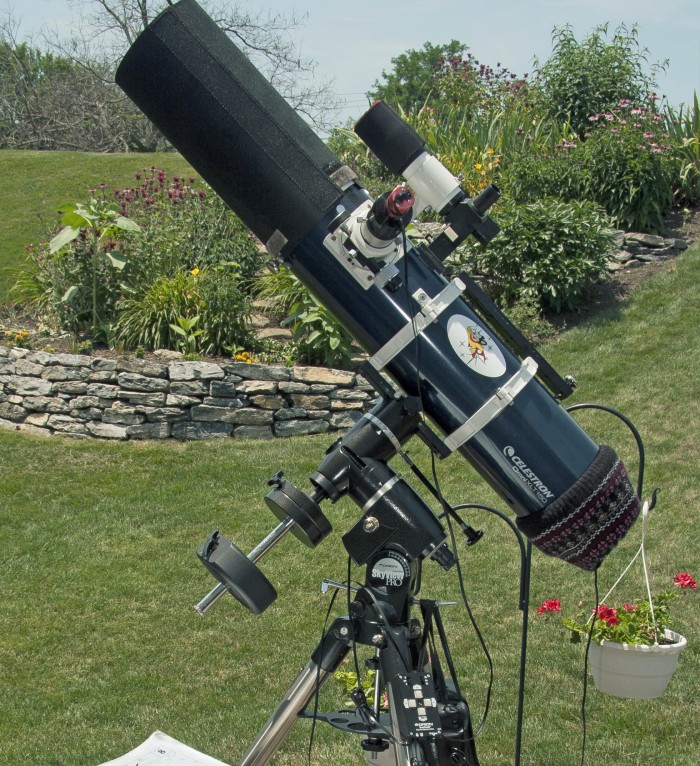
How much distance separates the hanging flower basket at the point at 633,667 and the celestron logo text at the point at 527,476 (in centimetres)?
129

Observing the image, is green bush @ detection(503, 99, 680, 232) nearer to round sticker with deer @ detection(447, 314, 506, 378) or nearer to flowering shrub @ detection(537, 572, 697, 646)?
flowering shrub @ detection(537, 572, 697, 646)

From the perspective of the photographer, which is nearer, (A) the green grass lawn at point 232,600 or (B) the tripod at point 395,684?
(B) the tripod at point 395,684

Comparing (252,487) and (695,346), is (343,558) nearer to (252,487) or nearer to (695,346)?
(252,487)

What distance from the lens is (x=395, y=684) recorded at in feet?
7.06

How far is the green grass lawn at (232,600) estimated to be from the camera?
3725mm

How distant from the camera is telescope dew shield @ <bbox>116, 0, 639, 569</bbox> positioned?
85.2 inches

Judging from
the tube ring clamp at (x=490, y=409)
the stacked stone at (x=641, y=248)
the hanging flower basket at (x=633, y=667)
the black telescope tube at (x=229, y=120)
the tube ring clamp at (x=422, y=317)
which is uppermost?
the black telescope tube at (x=229, y=120)

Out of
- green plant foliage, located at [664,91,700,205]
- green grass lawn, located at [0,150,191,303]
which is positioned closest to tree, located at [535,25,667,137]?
green plant foliage, located at [664,91,700,205]

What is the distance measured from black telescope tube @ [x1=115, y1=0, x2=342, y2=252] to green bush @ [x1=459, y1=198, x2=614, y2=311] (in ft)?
20.1

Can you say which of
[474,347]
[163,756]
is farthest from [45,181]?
[474,347]

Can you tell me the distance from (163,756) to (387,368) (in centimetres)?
182

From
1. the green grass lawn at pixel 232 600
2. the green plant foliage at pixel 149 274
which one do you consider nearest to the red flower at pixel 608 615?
the green grass lawn at pixel 232 600

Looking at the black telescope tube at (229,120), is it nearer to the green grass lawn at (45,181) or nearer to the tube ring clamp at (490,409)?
the tube ring clamp at (490,409)

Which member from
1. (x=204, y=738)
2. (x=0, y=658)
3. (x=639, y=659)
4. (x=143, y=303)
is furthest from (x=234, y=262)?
(x=639, y=659)
